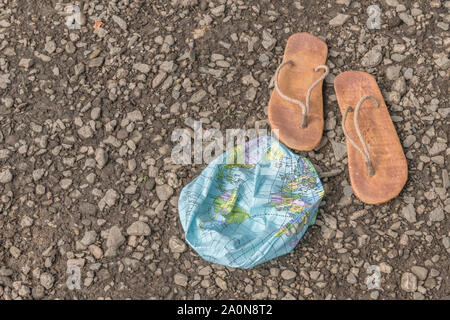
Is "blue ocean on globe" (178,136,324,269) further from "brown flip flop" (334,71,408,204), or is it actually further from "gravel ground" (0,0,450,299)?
"brown flip flop" (334,71,408,204)

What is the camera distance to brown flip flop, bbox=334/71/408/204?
2170mm

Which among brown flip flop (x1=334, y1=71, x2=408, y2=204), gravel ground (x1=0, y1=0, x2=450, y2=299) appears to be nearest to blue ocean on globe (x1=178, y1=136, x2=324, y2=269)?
gravel ground (x1=0, y1=0, x2=450, y2=299)

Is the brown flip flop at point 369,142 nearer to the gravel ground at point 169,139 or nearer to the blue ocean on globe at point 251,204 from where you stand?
the gravel ground at point 169,139

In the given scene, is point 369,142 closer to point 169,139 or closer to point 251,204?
point 251,204

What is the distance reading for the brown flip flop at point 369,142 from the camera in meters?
2.17

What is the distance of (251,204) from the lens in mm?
2129

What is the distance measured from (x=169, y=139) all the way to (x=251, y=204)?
1.64 ft

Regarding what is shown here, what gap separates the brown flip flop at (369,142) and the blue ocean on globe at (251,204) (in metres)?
0.21

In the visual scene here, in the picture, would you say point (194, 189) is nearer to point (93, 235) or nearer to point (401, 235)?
point (93, 235)

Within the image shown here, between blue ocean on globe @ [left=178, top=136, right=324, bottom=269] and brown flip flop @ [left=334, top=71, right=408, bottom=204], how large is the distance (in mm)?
206

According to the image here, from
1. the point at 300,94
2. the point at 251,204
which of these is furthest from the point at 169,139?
the point at 300,94

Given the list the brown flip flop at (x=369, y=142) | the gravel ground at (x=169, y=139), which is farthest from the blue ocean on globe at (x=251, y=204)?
the brown flip flop at (x=369, y=142)

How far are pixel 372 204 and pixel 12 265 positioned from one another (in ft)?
5.11
